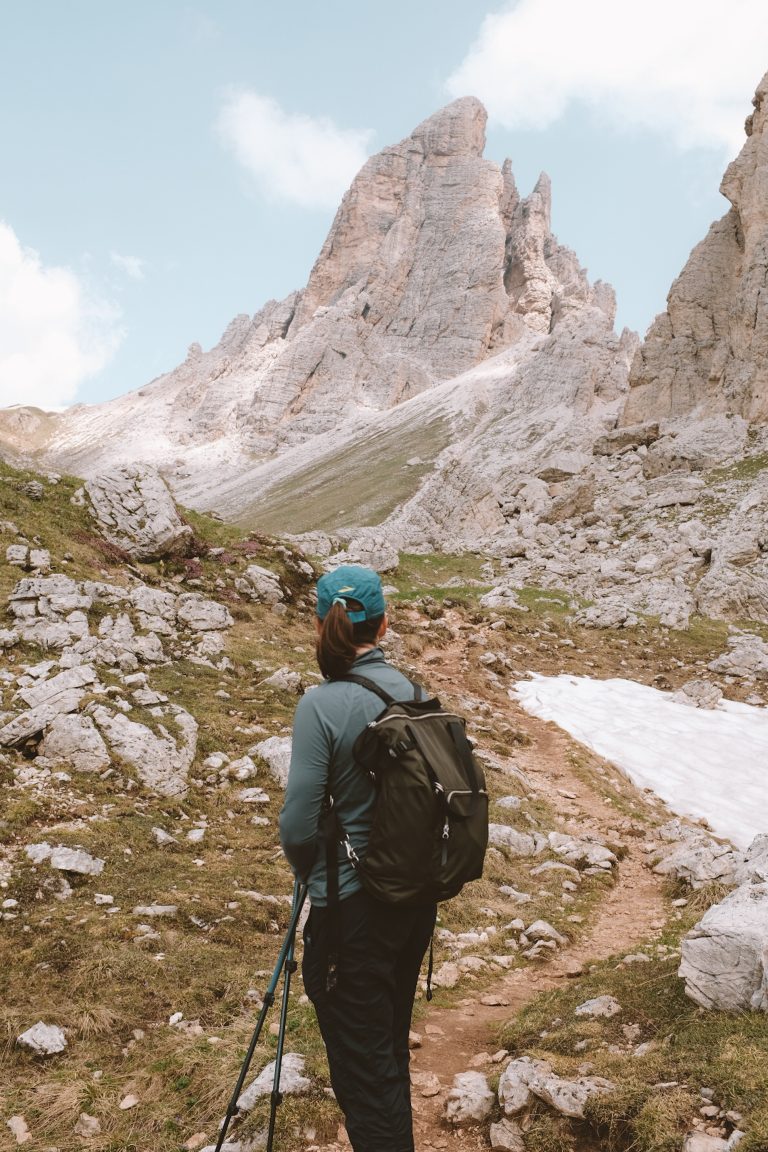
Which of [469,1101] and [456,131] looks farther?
[456,131]

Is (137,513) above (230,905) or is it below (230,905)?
above

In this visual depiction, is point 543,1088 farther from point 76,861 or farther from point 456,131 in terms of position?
point 456,131

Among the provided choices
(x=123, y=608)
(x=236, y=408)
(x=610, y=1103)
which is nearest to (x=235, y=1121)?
(x=610, y=1103)

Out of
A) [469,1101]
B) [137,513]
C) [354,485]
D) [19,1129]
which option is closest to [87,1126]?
[19,1129]

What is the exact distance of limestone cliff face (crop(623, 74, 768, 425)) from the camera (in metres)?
Answer: 57.4

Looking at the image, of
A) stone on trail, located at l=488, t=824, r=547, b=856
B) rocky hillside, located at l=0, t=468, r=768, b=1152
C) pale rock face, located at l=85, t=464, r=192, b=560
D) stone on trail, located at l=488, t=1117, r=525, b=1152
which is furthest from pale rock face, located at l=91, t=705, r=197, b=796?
pale rock face, located at l=85, t=464, r=192, b=560

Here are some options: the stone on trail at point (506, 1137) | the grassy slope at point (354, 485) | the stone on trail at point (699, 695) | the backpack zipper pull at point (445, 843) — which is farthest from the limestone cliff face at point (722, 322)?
the backpack zipper pull at point (445, 843)

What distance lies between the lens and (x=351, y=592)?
3906mm

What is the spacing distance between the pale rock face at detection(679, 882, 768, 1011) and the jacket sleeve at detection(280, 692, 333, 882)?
3.59 metres

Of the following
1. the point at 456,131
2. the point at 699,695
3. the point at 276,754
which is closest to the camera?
the point at 276,754

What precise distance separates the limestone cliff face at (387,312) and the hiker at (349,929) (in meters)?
147

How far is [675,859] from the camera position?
10727 mm

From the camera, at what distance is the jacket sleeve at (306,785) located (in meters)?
3.56

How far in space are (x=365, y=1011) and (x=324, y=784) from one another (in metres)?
1.23
